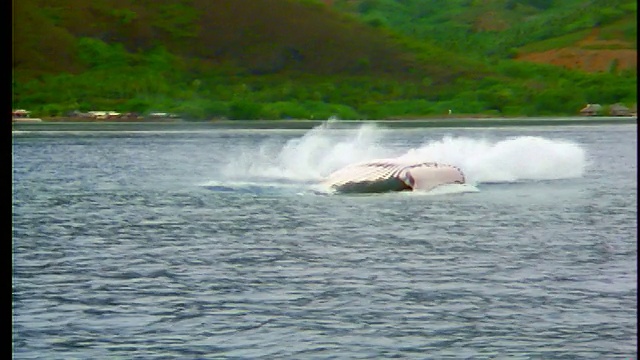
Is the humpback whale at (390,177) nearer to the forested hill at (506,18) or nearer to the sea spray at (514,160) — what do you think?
the sea spray at (514,160)

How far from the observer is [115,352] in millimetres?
13617

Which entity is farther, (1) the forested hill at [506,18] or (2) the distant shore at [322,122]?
(1) the forested hill at [506,18]

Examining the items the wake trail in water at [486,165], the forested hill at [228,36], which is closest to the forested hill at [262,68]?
the forested hill at [228,36]

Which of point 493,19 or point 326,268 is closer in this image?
point 326,268

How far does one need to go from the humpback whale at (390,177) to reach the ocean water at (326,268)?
65 cm

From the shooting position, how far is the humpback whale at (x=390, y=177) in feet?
117

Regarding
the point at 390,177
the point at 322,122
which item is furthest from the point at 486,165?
the point at 322,122

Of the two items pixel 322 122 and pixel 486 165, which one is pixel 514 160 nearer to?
pixel 486 165

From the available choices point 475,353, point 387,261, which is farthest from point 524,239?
point 475,353

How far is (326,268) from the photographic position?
809 inches

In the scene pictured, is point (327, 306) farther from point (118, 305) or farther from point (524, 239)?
point (524, 239)

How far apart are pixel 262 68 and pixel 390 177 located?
113999 millimetres

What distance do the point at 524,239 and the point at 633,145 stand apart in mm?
49429

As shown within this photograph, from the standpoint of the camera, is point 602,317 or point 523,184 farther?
point 523,184
